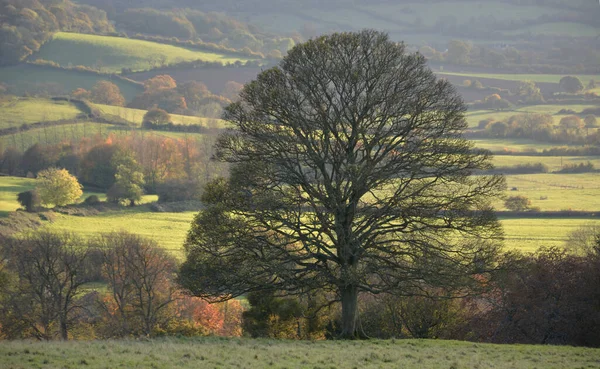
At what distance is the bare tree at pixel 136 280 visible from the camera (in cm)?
4559

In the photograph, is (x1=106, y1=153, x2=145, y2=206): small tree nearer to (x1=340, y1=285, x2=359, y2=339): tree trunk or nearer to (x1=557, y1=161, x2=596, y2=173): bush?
(x1=557, y1=161, x2=596, y2=173): bush

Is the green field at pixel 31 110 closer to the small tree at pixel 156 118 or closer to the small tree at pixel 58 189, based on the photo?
the small tree at pixel 156 118

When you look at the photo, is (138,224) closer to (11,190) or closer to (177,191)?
(177,191)

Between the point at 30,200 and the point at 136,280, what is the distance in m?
48.4

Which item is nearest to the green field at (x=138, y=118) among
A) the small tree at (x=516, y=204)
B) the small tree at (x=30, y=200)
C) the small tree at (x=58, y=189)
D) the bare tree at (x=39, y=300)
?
the small tree at (x=58, y=189)

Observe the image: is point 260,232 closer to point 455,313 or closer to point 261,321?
point 261,321

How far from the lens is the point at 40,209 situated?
96.2m

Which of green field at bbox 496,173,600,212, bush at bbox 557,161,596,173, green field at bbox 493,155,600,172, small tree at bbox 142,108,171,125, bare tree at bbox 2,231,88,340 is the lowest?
bare tree at bbox 2,231,88,340

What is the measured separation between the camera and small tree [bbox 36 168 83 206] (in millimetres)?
100312

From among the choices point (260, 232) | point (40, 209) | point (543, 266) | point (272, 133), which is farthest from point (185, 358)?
point (40, 209)

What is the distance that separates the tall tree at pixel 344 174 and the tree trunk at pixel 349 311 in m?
0.80

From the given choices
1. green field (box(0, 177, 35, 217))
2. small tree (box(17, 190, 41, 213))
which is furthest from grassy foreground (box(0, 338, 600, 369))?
small tree (box(17, 190, 41, 213))

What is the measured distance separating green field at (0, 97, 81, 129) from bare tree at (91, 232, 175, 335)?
294ft

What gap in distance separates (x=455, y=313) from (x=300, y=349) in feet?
51.3
